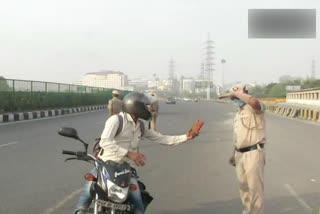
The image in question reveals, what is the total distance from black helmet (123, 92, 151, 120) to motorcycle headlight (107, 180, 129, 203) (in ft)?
2.47

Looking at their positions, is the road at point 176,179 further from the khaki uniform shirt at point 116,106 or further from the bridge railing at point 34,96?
the bridge railing at point 34,96

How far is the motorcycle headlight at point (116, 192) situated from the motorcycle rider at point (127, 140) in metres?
0.21

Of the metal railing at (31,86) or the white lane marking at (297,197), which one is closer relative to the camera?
the white lane marking at (297,197)

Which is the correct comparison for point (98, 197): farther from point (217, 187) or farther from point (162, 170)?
point (162, 170)

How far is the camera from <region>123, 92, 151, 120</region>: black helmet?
4.13m

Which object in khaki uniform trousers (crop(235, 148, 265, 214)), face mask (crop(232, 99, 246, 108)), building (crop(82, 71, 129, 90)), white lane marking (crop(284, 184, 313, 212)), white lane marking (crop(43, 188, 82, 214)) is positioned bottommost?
white lane marking (crop(284, 184, 313, 212))

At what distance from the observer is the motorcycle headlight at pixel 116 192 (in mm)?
3658

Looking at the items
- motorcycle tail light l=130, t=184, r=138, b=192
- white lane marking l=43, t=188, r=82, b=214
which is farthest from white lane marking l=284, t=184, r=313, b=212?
white lane marking l=43, t=188, r=82, b=214

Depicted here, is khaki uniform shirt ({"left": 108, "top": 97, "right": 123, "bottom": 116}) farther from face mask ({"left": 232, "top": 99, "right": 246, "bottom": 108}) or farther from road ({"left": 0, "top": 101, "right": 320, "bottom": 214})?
face mask ({"left": 232, "top": 99, "right": 246, "bottom": 108})

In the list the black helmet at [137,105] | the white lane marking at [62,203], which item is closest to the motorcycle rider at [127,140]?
the black helmet at [137,105]

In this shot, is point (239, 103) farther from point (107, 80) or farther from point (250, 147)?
point (107, 80)

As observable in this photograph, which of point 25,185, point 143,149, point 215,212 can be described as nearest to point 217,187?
point 215,212

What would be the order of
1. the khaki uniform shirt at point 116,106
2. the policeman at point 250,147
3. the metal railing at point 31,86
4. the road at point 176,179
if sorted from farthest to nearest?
the metal railing at point 31,86
the khaki uniform shirt at point 116,106
the road at point 176,179
the policeman at point 250,147

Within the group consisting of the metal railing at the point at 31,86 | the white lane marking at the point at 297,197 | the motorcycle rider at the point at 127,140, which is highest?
the metal railing at the point at 31,86
